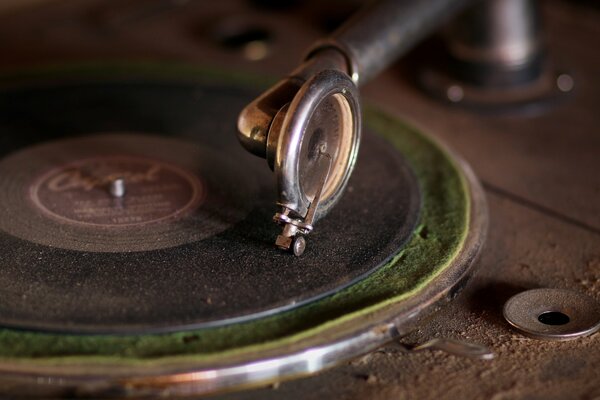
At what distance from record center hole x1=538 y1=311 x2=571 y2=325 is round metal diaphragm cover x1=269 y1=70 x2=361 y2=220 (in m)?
0.23

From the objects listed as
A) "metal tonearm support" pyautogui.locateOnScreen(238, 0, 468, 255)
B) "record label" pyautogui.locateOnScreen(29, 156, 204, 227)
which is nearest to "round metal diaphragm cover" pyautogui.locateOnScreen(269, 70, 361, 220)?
"metal tonearm support" pyautogui.locateOnScreen(238, 0, 468, 255)

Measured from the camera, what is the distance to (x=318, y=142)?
34.8 inches

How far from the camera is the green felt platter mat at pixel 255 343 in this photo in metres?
0.72

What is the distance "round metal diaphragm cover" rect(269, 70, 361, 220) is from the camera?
0.80 m

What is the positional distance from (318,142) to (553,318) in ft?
0.93

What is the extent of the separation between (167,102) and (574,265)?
593 mm

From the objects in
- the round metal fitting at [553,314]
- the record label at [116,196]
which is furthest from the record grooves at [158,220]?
the round metal fitting at [553,314]

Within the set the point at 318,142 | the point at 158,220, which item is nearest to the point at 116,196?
the point at 158,220

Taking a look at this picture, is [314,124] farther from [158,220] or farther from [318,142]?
[158,220]

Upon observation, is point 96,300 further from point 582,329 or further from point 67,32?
point 67,32

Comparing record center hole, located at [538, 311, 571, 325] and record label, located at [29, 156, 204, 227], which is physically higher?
record label, located at [29, 156, 204, 227]

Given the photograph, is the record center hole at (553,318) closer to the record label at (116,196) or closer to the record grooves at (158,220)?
the record grooves at (158,220)

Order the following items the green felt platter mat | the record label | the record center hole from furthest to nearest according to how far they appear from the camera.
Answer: the record label, the record center hole, the green felt platter mat

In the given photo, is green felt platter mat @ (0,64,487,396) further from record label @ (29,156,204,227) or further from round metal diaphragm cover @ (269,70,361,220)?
record label @ (29,156,204,227)
